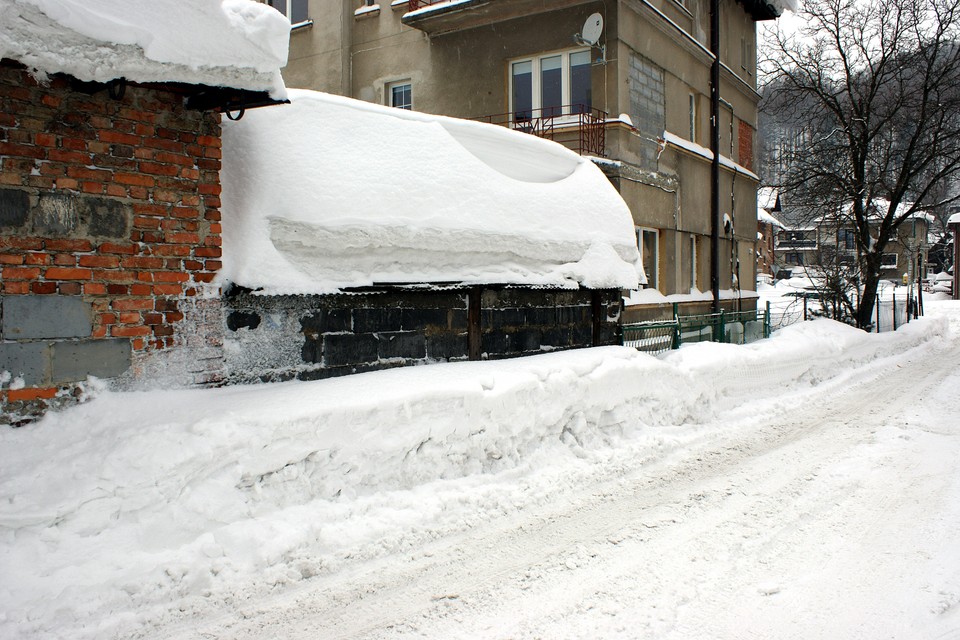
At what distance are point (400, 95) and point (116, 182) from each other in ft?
40.3

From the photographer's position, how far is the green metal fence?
32.1 ft

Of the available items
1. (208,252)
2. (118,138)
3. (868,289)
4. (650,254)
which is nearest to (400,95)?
(650,254)

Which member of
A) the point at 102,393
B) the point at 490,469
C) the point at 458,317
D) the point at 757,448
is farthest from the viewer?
the point at 757,448

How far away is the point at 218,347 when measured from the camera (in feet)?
15.8

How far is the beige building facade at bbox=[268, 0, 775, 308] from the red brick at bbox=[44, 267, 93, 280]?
968cm

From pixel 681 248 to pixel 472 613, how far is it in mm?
13013

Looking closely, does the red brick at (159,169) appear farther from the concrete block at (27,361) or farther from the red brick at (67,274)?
the concrete block at (27,361)

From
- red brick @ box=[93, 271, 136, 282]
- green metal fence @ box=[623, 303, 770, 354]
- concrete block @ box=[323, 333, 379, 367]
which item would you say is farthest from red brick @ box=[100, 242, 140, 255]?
green metal fence @ box=[623, 303, 770, 354]

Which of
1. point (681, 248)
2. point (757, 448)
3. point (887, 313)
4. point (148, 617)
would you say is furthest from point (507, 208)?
point (887, 313)

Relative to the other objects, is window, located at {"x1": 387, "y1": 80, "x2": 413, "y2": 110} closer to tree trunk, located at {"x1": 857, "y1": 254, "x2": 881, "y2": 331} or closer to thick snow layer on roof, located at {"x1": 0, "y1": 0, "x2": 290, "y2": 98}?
thick snow layer on roof, located at {"x1": 0, "y1": 0, "x2": 290, "y2": 98}

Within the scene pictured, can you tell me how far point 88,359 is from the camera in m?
4.18

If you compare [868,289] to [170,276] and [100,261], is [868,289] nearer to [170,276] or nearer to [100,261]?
[170,276]

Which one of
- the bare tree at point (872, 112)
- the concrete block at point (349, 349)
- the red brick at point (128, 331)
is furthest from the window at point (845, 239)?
the red brick at point (128, 331)

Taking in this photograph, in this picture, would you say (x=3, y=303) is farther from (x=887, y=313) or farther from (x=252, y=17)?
(x=887, y=313)
